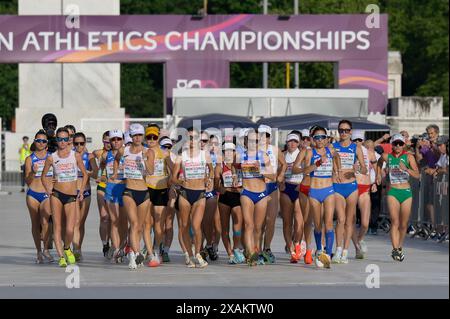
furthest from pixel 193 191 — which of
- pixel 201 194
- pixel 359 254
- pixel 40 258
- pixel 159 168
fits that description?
pixel 359 254

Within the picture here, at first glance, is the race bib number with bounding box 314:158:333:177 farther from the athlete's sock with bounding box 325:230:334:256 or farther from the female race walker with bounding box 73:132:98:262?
the female race walker with bounding box 73:132:98:262

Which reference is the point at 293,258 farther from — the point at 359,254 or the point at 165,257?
the point at 165,257

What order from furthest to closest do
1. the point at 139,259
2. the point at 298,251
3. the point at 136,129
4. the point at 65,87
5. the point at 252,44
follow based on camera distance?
1. the point at 65,87
2. the point at 252,44
3. the point at 298,251
4. the point at 136,129
5. the point at 139,259

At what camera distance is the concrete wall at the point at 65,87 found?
53125 mm

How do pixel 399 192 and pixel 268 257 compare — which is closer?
pixel 268 257

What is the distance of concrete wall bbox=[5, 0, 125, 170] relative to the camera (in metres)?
53.1

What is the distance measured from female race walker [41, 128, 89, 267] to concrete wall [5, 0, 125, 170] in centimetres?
3364

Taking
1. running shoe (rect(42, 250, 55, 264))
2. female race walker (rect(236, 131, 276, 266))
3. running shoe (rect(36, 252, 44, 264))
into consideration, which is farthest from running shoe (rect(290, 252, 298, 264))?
running shoe (rect(36, 252, 44, 264))

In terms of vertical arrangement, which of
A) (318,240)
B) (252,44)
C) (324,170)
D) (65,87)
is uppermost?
(252,44)

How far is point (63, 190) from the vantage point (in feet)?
61.8

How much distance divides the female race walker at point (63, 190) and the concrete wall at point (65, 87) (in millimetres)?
33644

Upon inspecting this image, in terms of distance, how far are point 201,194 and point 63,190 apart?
6.09ft
